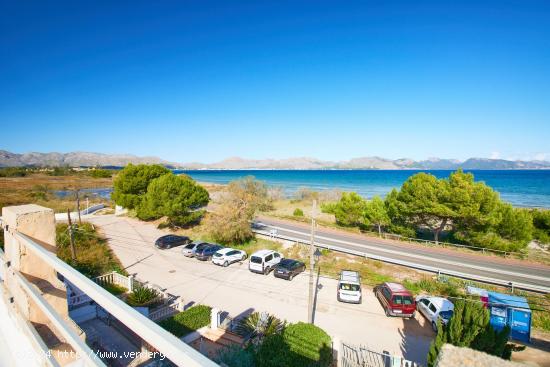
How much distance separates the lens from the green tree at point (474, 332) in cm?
803

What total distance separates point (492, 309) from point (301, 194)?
2145 inches

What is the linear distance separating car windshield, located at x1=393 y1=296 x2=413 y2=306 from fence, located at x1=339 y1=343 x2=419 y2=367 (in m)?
4.28

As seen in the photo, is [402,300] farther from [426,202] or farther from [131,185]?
[131,185]

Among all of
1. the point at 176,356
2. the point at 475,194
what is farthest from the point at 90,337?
the point at 475,194

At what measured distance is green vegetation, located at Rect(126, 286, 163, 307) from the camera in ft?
47.2

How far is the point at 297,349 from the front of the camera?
948 centimetres

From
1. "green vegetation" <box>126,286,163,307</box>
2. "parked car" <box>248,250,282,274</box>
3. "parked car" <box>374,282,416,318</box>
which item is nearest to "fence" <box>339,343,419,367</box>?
"parked car" <box>374,282,416,318</box>

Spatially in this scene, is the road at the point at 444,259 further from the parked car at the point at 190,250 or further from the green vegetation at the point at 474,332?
the green vegetation at the point at 474,332

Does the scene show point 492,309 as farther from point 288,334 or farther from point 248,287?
point 248,287

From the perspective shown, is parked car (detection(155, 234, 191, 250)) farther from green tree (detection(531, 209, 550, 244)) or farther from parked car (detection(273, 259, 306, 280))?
green tree (detection(531, 209, 550, 244))

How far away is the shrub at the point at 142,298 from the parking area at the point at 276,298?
209 centimetres

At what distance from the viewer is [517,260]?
2330 centimetres

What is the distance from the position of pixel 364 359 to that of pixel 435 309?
5.91 metres

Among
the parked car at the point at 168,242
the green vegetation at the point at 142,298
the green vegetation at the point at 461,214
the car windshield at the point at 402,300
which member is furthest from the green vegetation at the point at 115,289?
the green vegetation at the point at 461,214
